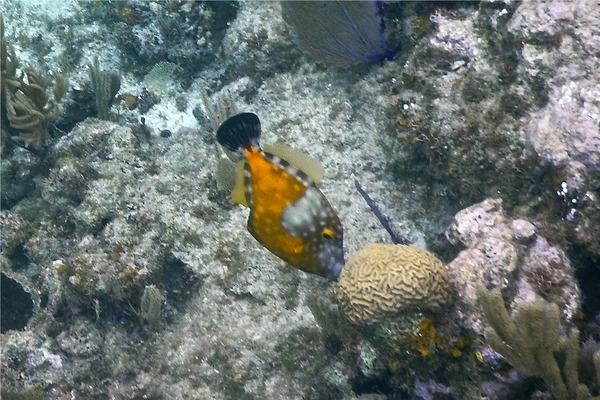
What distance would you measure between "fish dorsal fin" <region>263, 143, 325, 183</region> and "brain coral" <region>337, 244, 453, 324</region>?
2.46 ft

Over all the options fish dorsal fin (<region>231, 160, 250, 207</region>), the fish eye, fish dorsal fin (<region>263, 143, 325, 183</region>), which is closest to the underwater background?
the fish eye

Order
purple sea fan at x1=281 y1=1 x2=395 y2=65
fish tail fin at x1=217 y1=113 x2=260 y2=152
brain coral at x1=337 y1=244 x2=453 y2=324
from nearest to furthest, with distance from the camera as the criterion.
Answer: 1. fish tail fin at x1=217 y1=113 x2=260 y2=152
2. brain coral at x1=337 y1=244 x2=453 y2=324
3. purple sea fan at x1=281 y1=1 x2=395 y2=65

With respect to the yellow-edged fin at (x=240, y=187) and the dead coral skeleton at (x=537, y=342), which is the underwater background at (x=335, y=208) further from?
the yellow-edged fin at (x=240, y=187)

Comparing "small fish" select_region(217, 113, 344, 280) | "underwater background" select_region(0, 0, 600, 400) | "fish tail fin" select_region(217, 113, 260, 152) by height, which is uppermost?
"fish tail fin" select_region(217, 113, 260, 152)

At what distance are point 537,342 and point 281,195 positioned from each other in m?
1.62

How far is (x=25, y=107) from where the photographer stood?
5.71 meters

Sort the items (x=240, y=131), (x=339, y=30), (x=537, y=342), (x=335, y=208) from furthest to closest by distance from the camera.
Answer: (x=339, y=30)
(x=335, y=208)
(x=240, y=131)
(x=537, y=342)

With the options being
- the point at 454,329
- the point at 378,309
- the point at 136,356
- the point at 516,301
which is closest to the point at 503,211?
the point at 516,301

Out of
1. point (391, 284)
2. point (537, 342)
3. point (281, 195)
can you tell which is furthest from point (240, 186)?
point (537, 342)

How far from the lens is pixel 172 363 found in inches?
178

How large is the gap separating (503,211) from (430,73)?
1659mm

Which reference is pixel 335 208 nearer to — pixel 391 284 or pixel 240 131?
pixel 391 284

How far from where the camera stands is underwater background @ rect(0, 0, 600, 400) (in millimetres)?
3125

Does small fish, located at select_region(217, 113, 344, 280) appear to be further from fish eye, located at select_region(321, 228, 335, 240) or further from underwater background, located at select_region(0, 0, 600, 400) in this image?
underwater background, located at select_region(0, 0, 600, 400)
